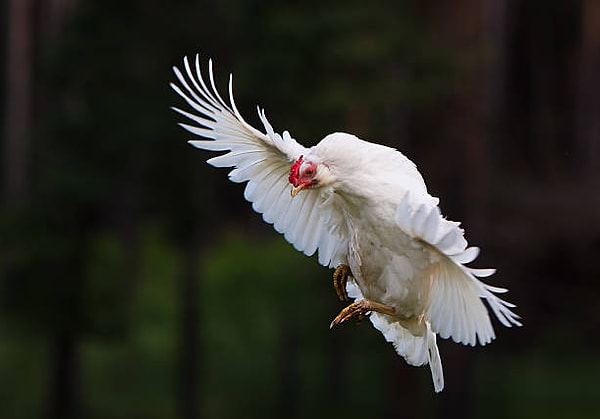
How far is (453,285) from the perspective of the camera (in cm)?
520

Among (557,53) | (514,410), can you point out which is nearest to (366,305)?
(514,410)

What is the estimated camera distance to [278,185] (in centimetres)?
601

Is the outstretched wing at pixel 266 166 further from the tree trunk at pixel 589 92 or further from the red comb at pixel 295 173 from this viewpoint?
the tree trunk at pixel 589 92

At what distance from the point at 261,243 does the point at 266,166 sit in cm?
2011

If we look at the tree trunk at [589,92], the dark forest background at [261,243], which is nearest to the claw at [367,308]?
the dark forest background at [261,243]

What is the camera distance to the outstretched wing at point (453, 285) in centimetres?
479

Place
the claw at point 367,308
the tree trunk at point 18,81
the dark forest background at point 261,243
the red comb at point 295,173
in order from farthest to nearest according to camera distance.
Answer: the tree trunk at point 18,81
the dark forest background at point 261,243
the claw at point 367,308
the red comb at point 295,173

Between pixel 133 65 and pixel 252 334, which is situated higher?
pixel 133 65

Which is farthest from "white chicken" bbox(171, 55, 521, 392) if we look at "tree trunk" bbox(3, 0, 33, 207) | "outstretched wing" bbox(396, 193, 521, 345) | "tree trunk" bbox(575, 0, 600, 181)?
"tree trunk" bbox(3, 0, 33, 207)

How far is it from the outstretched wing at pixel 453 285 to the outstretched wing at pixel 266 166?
0.66 m

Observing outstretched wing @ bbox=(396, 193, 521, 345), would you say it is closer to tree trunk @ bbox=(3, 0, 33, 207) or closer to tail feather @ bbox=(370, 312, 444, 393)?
tail feather @ bbox=(370, 312, 444, 393)

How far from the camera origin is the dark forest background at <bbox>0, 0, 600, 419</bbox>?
592 inches

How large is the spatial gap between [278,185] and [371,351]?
1563 cm

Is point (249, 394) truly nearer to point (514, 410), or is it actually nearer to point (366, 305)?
point (514, 410)
